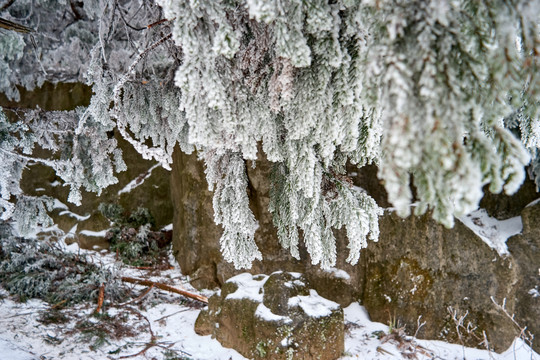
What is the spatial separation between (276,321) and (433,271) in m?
2.21

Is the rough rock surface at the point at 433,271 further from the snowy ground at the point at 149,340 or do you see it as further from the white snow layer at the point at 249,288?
the white snow layer at the point at 249,288

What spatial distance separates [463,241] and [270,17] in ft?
13.2

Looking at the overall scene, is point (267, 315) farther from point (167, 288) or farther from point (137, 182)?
point (137, 182)

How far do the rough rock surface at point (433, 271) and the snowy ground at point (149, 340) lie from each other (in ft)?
0.72

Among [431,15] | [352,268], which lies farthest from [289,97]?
[352,268]

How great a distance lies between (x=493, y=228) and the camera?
4.23m

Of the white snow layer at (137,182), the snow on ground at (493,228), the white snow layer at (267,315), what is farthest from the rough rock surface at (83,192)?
the snow on ground at (493,228)

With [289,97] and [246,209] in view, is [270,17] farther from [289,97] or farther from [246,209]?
[246,209]

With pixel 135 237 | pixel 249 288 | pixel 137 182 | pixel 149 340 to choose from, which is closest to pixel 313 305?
pixel 249 288

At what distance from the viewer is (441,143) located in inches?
35.1

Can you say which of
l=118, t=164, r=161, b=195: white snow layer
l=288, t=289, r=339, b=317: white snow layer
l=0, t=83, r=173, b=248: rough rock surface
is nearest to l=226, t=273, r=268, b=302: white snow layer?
l=288, t=289, r=339, b=317: white snow layer

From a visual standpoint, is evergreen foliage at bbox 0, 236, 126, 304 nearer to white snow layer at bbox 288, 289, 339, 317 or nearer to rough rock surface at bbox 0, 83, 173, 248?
rough rock surface at bbox 0, 83, 173, 248

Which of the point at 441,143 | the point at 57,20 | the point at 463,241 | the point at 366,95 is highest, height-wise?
the point at 57,20

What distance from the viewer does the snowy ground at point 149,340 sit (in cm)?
326
